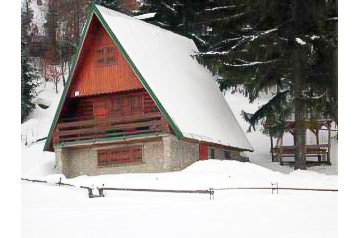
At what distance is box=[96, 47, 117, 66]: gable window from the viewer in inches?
949

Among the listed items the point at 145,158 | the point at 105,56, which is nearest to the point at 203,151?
the point at 145,158

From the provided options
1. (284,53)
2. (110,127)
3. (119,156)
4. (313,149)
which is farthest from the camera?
(313,149)

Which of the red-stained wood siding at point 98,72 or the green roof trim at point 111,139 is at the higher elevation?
the red-stained wood siding at point 98,72

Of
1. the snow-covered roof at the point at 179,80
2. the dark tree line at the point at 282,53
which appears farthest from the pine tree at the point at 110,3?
the dark tree line at the point at 282,53

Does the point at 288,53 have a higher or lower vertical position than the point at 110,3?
lower

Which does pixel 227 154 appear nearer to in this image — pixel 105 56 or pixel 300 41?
pixel 300 41

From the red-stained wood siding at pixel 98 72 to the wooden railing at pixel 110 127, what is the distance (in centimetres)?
128

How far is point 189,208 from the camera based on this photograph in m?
14.4

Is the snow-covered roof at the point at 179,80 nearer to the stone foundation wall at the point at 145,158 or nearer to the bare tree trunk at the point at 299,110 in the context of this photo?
the stone foundation wall at the point at 145,158

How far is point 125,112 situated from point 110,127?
1.12 m

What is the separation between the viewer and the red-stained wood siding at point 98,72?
78.0 ft

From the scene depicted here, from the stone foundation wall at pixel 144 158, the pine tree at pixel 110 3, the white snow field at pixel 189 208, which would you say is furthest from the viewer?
the pine tree at pixel 110 3

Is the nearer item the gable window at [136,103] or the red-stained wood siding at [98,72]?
the red-stained wood siding at [98,72]

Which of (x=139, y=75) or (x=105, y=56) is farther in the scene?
(x=105, y=56)
